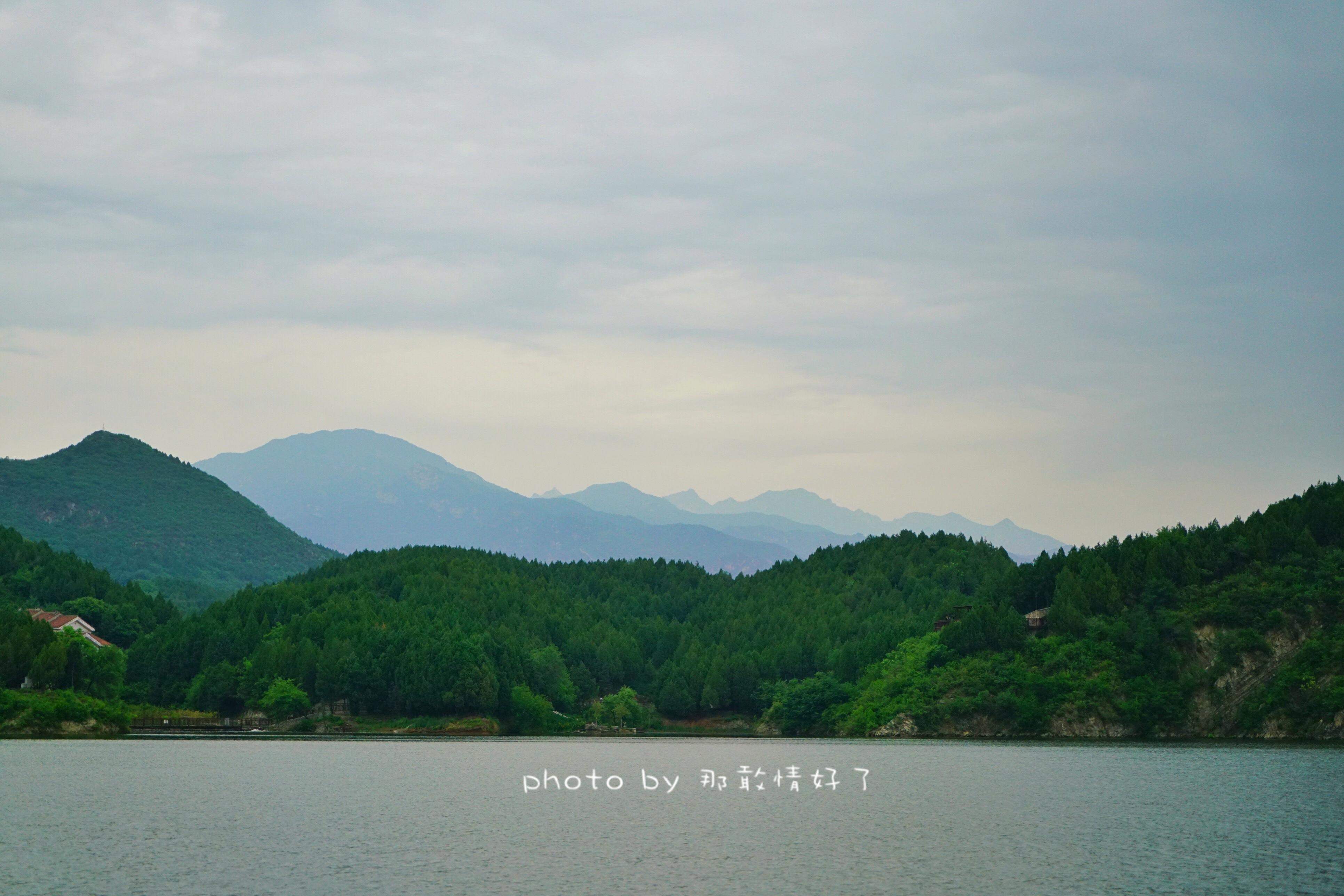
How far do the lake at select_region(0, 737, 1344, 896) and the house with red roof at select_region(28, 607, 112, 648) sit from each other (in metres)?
84.7

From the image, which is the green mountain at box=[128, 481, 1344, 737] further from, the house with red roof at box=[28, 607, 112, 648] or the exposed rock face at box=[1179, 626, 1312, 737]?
the house with red roof at box=[28, 607, 112, 648]

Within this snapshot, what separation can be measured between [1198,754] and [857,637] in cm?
9033

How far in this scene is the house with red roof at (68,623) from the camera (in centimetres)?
18150

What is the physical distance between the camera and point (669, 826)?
59.0m

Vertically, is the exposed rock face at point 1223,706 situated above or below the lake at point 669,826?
above

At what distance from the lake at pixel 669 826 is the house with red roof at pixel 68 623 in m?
84.7

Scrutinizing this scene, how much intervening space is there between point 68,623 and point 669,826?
158741 mm

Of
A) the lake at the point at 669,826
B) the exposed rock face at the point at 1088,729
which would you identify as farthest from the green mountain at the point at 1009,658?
the lake at the point at 669,826

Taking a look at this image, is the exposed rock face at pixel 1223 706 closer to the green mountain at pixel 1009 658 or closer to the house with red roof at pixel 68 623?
the green mountain at pixel 1009 658

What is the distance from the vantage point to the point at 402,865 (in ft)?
151

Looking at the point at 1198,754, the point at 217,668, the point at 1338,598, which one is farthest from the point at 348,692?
the point at 1338,598

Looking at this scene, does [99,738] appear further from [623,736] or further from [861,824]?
[861,824]

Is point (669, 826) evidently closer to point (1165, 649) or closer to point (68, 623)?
point (1165, 649)

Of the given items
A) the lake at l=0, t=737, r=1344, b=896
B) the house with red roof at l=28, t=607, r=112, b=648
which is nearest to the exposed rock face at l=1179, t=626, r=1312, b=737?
the lake at l=0, t=737, r=1344, b=896
